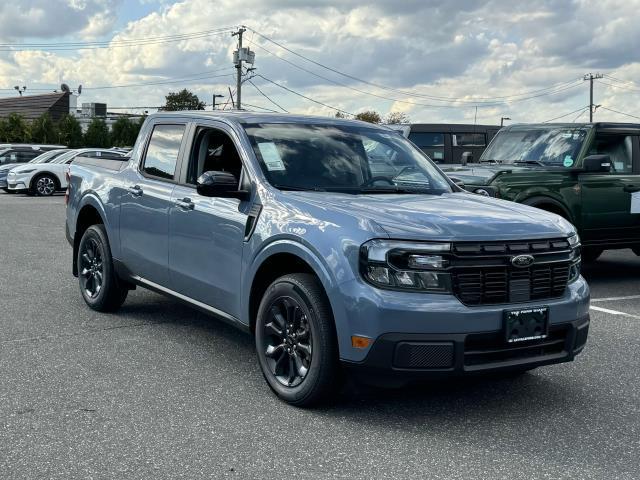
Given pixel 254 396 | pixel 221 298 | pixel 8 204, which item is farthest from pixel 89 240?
pixel 8 204

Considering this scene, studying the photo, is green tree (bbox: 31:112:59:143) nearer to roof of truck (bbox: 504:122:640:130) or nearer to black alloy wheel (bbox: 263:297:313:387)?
roof of truck (bbox: 504:122:640:130)

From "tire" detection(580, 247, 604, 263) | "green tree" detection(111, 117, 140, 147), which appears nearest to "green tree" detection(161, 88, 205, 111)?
"green tree" detection(111, 117, 140, 147)

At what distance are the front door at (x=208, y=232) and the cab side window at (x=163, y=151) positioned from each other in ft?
0.74

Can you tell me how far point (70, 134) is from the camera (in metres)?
66.5

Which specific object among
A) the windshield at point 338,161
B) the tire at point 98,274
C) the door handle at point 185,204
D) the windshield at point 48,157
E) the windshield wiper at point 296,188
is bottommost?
the tire at point 98,274

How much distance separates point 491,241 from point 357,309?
2.71 ft

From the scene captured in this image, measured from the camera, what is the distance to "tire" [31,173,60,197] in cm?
2716

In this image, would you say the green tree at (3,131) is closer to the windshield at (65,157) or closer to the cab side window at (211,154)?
the windshield at (65,157)

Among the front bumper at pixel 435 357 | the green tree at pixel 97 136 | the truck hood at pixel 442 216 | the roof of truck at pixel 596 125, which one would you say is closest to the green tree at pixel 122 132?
the green tree at pixel 97 136

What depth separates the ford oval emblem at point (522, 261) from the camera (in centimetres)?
454

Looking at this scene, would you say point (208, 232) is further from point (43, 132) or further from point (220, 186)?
point (43, 132)

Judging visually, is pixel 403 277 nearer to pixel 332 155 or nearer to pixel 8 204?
pixel 332 155

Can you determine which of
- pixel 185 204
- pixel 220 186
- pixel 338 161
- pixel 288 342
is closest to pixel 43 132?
pixel 185 204

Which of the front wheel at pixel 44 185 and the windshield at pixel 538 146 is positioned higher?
the windshield at pixel 538 146
